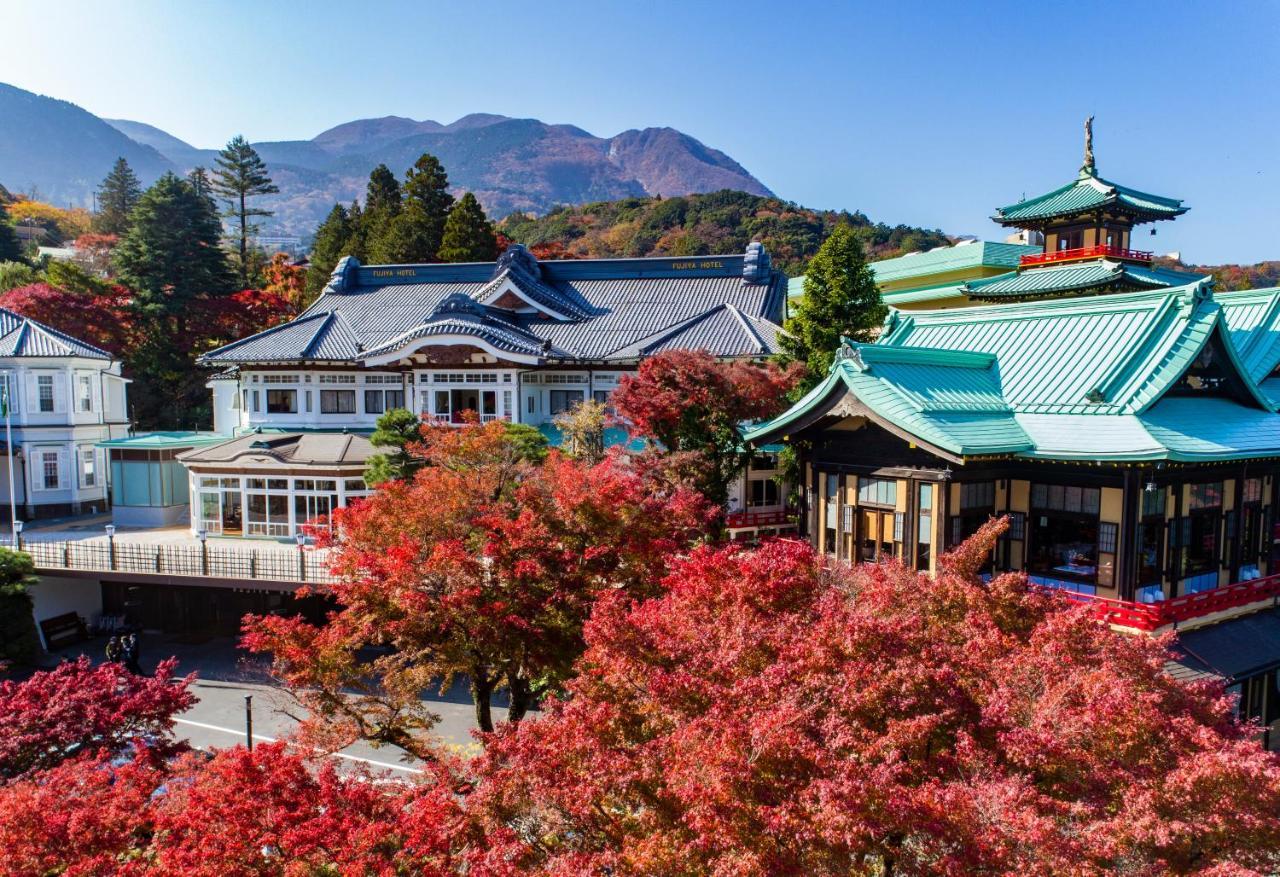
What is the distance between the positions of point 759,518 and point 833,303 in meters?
6.11

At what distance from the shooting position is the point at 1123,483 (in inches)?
584

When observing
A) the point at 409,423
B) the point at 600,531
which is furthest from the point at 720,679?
the point at 409,423

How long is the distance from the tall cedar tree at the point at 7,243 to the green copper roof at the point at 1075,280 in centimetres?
6245

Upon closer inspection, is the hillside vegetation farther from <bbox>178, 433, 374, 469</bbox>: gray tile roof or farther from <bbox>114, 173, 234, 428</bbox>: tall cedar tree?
<bbox>178, 433, 374, 469</bbox>: gray tile roof

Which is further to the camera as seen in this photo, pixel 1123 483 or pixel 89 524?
pixel 89 524

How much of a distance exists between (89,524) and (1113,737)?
32580 millimetres

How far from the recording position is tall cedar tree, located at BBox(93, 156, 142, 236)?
77331mm

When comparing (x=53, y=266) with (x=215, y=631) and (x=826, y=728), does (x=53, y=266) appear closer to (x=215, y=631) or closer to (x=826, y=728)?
(x=215, y=631)

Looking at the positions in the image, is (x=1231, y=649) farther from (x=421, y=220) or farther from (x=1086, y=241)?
(x=421, y=220)

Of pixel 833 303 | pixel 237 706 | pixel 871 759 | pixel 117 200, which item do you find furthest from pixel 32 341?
pixel 117 200

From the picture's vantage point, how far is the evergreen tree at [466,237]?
47000mm

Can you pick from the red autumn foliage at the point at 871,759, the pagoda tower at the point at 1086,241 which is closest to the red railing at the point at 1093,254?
the pagoda tower at the point at 1086,241

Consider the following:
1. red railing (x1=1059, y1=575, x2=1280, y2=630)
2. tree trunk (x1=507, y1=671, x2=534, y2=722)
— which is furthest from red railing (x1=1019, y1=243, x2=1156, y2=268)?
tree trunk (x1=507, y1=671, x2=534, y2=722)

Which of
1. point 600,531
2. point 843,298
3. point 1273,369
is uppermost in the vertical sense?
point 843,298
